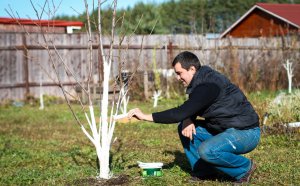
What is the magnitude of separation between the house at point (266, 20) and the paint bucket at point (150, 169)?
24.4 metres

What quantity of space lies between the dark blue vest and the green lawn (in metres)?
0.60

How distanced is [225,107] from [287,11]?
28186mm

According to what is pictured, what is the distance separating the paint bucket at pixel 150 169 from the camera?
5094 mm

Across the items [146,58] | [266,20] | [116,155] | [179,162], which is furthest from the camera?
[266,20]

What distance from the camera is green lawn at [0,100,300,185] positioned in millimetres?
5145

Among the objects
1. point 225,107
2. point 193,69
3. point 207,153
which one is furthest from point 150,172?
point 193,69

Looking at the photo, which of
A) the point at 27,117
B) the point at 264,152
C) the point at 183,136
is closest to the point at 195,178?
the point at 183,136

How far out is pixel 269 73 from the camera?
18.0m

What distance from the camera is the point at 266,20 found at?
3172cm

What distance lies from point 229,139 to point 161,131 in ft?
13.7

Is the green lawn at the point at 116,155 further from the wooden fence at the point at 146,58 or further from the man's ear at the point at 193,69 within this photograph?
the wooden fence at the point at 146,58

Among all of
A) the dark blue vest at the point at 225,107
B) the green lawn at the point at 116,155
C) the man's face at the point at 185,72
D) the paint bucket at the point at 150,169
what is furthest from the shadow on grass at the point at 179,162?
the man's face at the point at 185,72

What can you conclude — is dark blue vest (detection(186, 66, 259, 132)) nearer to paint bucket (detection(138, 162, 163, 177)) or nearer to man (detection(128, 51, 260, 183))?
man (detection(128, 51, 260, 183))

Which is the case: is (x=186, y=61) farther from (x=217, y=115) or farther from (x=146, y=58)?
(x=146, y=58)
